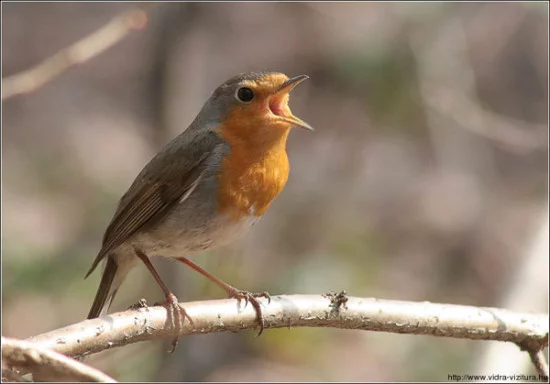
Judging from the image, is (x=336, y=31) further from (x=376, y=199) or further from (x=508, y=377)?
(x=508, y=377)

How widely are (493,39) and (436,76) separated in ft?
10.9

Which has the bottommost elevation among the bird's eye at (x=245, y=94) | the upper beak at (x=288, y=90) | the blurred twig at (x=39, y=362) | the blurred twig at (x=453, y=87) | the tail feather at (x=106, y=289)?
the blurred twig at (x=39, y=362)

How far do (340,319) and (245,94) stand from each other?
1.13 meters

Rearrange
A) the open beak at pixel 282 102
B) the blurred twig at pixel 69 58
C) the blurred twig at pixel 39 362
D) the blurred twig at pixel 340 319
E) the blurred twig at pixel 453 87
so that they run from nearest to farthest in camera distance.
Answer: the blurred twig at pixel 39 362
the blurred twig at pixel 340 319
the blurred twig at pixel 69 58
the open beak at pixel 282 102
the blurred twig at pixel 453 87

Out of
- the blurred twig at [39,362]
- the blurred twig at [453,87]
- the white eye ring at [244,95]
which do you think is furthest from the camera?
the blurred twig at [453,87]

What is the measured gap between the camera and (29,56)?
10.1 metres

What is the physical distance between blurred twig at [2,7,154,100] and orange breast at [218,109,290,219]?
675 millimetres

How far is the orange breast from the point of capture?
351 centimetres

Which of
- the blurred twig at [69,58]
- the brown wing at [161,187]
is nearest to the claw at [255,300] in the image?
the brown wing at [161,187]

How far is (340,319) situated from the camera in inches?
124

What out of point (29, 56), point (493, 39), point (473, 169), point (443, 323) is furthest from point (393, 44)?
point (29, 56)

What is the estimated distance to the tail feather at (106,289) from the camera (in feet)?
12.6

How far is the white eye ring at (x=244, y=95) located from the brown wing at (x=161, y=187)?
0.66 feet

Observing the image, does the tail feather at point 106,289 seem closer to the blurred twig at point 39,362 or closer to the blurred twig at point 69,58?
the blurred twig at point 69,58
